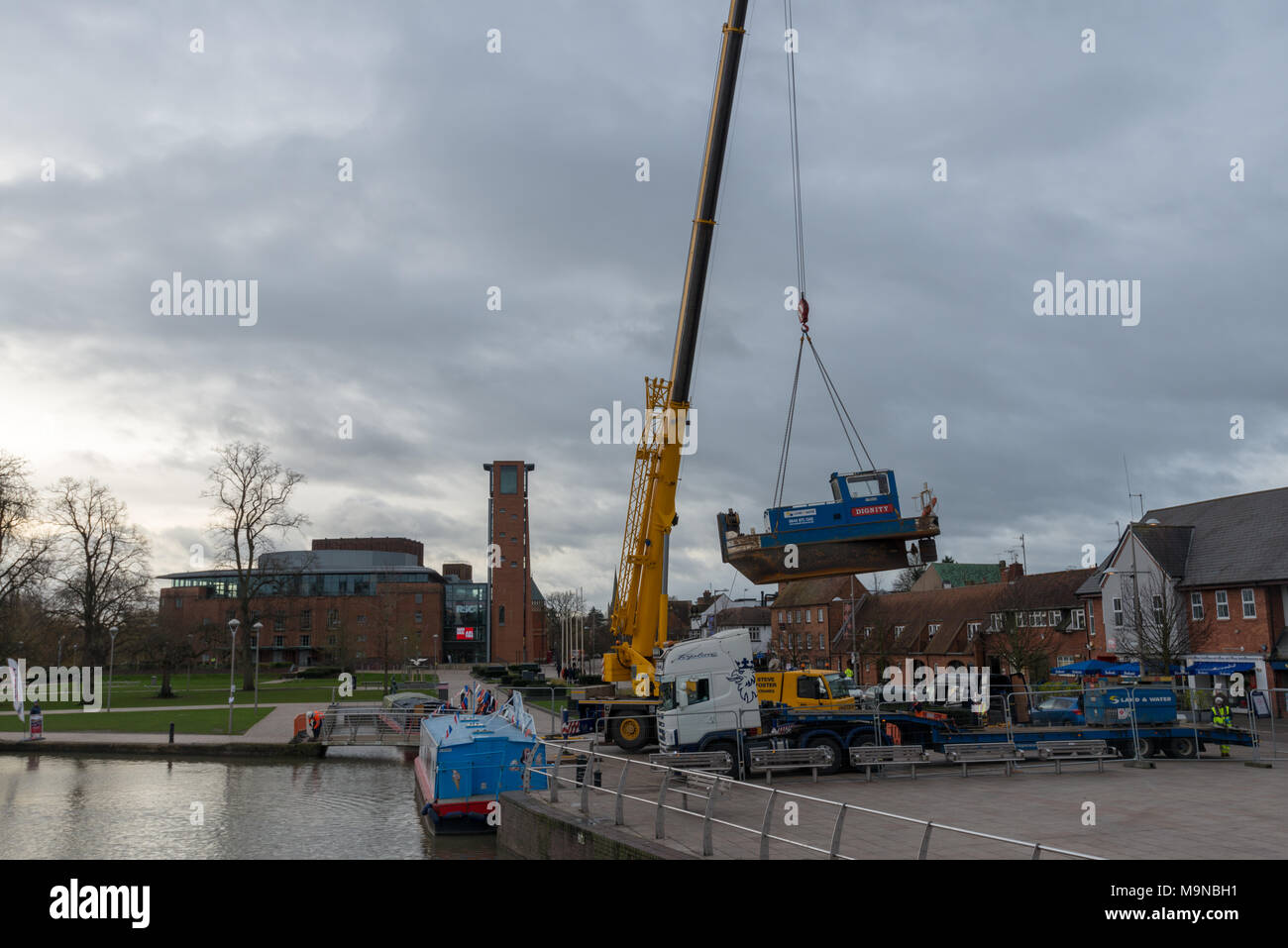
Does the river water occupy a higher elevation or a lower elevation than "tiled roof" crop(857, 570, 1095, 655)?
lower

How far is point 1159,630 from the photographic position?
37.2m

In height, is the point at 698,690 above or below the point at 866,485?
below

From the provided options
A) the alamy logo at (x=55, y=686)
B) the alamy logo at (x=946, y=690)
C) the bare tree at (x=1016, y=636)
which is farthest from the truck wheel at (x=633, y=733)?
the alamy logo at (x=55, y=686)

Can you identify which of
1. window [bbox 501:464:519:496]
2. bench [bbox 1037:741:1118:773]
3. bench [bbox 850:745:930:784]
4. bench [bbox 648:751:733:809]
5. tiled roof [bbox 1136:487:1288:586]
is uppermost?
window [bbox 501:464:519:496]

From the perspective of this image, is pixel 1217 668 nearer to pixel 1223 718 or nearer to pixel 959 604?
pixel 1223 718

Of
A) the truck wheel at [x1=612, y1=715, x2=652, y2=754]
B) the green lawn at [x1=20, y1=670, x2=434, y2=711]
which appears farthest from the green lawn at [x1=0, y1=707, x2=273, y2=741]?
the truck wheel at [x1=612, y1=715, x2=652, y2=754]

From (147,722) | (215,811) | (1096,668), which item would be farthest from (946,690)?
(147,722)

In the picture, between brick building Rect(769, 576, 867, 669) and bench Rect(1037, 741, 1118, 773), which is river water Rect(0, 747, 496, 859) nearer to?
bench Rect(1037, 741, 1118, 773)

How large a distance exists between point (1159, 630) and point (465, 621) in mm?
89073

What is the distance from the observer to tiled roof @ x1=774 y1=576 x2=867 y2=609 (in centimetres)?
7225
